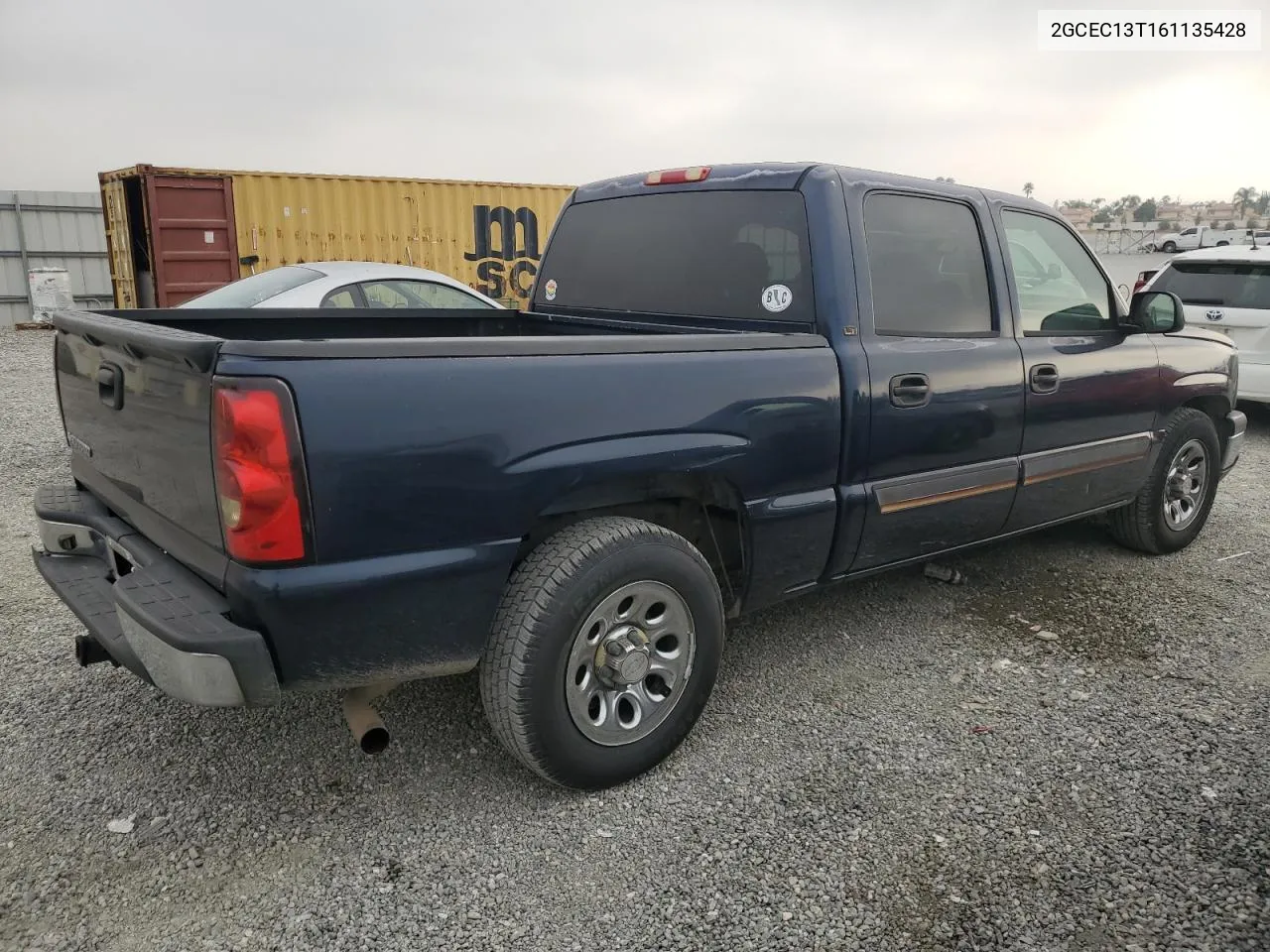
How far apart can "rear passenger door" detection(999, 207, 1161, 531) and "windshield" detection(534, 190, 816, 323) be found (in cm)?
118

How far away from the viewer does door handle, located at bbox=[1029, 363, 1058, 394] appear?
12.7 feet

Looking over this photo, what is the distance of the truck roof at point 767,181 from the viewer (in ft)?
11.1

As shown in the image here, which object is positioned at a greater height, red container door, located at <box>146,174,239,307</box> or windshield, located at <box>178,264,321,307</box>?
red container door, located at <box>146,174,239,307</box>

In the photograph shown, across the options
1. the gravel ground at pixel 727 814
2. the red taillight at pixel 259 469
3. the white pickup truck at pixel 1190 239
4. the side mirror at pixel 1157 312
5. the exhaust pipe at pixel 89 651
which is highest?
the white pickup truck at pixel 1190 239

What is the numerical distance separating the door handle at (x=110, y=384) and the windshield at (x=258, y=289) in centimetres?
387

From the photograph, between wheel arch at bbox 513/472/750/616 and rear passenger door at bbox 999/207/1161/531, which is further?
rear passenger door at bbox 999/207/1161/531

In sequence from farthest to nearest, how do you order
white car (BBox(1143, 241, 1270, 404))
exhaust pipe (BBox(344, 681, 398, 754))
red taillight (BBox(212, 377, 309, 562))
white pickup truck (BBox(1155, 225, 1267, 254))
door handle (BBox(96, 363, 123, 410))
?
white pickup truck (BBox(1155, 225, 1267, 254)) < white car (BBox(1143, 241, 1270, 404)) < door handle (BBox(96, 363, 123, 410)) < exhaust pipe (BBox(344, 681, 398, 754)) < red taillight (BBox(212, 377, 309, 562))

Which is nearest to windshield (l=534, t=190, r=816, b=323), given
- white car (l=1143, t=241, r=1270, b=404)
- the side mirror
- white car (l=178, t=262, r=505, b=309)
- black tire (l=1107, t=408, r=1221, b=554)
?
the side mirror

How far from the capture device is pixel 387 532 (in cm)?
233

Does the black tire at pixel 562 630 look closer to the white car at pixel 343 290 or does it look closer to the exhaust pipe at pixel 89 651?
the exhaust pipe at pixel 89 651

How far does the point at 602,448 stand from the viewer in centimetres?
265

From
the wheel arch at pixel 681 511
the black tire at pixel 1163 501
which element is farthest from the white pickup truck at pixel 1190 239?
the wheel arch at pixel 681 511

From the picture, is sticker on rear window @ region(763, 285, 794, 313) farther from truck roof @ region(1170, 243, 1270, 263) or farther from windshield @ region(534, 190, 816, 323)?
truck roof @ region(1170, 243, 1270, 263)

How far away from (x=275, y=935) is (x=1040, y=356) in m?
3.49
